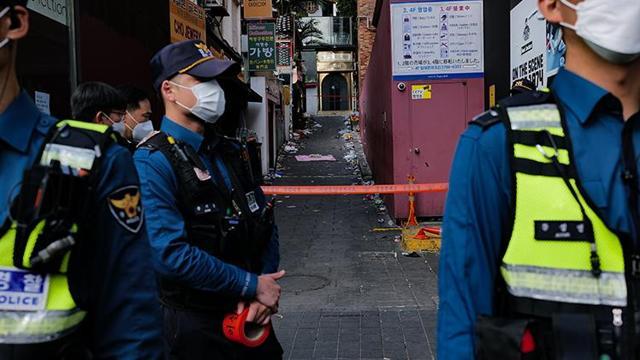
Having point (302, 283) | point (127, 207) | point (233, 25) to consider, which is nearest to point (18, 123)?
point (127, 207)

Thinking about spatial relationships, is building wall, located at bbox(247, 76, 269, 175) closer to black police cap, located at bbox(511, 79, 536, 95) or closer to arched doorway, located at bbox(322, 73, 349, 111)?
black police cap, located at bbox(511, 79, 536, 95)

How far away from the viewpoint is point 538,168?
146 cm

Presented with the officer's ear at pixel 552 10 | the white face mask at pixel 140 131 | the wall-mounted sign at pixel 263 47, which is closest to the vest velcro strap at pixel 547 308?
the officer's ear at pixel 552 10

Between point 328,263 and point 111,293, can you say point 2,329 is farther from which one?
point 328,263

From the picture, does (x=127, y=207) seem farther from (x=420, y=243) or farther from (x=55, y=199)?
(x=420, y=243)

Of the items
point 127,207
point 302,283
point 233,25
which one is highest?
point 233,25

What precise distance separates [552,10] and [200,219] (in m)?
1.55

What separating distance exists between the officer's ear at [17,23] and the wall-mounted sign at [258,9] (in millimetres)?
18249

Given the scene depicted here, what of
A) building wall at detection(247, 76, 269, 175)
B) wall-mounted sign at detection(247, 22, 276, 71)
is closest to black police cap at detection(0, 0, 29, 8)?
building wall at detection(247, 76, 269, 175)

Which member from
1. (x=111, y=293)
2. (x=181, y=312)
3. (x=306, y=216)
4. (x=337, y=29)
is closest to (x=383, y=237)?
(x=306, y=216)

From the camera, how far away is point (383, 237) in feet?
33.0

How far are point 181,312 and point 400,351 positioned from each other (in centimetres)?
282

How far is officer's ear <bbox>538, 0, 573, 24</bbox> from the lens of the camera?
1.63 meters

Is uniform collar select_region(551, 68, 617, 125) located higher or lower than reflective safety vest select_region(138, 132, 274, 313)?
higher
